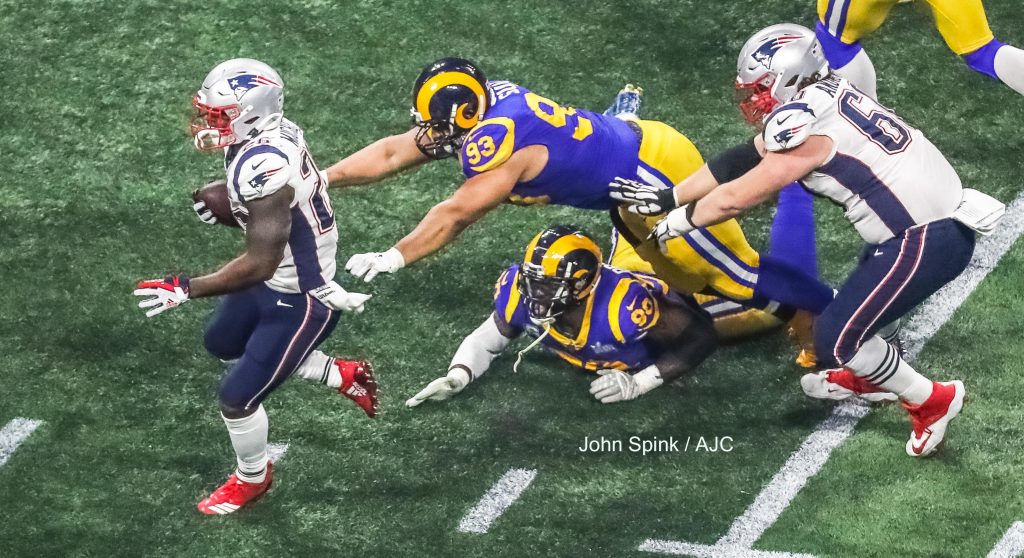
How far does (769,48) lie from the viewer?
5723 millimetres

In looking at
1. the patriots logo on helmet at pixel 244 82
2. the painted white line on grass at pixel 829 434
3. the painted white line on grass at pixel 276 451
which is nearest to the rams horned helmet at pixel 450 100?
the patriots logo on helmet at pixel 244 82

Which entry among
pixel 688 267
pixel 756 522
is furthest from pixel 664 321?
pixel 756 522

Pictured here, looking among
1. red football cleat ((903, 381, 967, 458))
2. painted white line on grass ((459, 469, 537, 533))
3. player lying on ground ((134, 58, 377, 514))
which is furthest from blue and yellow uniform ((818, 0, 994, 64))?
player lying on ground ((134, 58, 377, 514))

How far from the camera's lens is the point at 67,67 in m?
8.93

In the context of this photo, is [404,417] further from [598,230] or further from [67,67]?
[67,67]

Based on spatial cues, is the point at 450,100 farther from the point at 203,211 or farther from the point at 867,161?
the point at 867,161

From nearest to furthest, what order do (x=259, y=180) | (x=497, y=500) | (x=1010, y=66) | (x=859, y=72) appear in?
(x=259, y=180)
(x=497, y=500)
(x=1010, y=66)
(x=859, y=72)

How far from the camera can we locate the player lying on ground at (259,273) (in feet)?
18.3

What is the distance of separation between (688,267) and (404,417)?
147 cm

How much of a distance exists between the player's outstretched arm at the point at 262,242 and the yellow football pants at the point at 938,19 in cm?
279

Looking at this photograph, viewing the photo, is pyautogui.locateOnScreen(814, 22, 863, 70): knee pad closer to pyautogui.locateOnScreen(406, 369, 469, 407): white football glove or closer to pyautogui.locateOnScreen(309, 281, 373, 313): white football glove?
pyautogui.locateOnScreen(406, 369, 469, 407): white football glove

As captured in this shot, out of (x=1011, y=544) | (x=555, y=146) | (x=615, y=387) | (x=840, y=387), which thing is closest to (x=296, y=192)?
(x=555, y=146)

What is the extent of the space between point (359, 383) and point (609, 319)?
1.15 meters

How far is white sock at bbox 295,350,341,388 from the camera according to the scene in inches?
256
